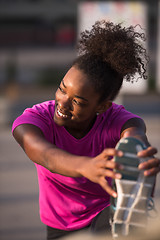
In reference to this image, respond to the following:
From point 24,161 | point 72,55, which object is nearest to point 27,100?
point 24,161

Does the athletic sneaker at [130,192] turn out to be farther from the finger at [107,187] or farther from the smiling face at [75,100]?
the smiling face at [75,100]

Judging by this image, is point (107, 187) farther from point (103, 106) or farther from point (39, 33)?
point (39, 33)

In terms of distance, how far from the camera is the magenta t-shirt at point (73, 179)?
236cm

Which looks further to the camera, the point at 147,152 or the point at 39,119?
the point at 39,119

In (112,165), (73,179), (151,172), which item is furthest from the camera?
(73,179)

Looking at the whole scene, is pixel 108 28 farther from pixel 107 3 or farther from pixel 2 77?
pixel 2 77

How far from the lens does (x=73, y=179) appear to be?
241 cm

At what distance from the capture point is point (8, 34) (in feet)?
117

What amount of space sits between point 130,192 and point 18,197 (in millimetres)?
3996

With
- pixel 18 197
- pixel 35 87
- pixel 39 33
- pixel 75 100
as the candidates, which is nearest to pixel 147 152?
pixel 75 100

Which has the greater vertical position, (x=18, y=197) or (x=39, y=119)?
(x=39, y=119)

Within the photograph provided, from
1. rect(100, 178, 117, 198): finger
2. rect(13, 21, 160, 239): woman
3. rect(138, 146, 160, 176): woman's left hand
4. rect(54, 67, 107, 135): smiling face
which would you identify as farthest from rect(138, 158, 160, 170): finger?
rect(54, 67, 107, 135): smiling face

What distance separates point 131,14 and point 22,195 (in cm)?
829

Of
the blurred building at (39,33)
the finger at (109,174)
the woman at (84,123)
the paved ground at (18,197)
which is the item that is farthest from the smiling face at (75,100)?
the blurred building at (39,33)
